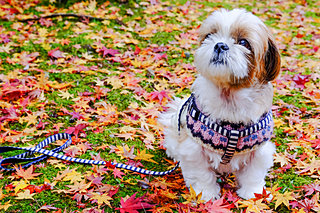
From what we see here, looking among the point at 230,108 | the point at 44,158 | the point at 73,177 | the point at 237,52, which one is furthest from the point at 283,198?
the point at 44,158

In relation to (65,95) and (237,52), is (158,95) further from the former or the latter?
(237,52)

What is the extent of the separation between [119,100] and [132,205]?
2.06 m

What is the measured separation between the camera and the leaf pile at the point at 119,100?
3.10 m

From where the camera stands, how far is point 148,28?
22.5ft

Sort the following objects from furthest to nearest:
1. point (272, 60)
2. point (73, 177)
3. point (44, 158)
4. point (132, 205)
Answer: point (44, 158) < point (73, 177) < point (132, 205) < point (272, 60)

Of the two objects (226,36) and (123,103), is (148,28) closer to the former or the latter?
(123,103)

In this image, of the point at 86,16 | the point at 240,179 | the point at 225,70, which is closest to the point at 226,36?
the point at 225,70

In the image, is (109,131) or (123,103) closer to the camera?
(109,131)

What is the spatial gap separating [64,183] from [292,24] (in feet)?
21.1

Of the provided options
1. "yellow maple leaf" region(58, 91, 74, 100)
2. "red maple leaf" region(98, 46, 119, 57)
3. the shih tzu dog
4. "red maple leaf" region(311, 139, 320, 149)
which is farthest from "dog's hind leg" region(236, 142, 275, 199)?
"red maple leaf" region(98, 46, 119, 57)

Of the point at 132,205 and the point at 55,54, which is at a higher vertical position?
the point at 55,54

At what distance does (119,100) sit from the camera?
4699mm

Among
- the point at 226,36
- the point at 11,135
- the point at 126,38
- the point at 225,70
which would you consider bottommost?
the point at 11,135

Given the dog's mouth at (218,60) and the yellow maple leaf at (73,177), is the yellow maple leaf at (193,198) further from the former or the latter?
the dog's mouth at (218,60)
